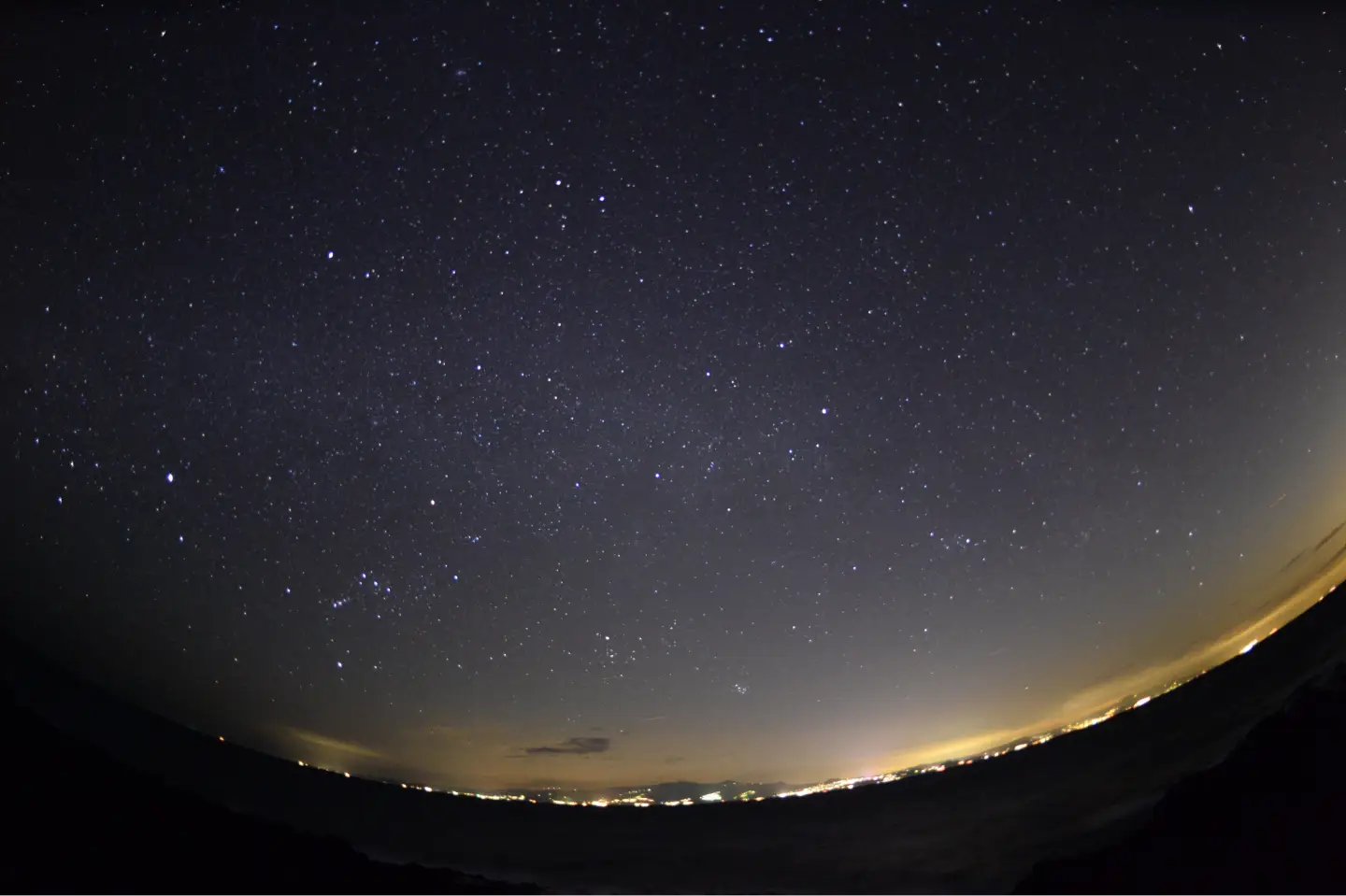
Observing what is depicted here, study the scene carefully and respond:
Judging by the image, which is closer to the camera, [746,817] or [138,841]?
[138,841]

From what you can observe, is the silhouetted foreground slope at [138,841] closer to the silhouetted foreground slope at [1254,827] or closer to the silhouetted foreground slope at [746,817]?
the silhouetted foreground slope at [746,817]

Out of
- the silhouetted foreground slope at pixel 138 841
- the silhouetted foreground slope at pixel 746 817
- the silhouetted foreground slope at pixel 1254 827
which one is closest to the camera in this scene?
the silhouetted foreground slope at pixel 1254 827

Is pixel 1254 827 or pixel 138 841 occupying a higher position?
pixel 138 841

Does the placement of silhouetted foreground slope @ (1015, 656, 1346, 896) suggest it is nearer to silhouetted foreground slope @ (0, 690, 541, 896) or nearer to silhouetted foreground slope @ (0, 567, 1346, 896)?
silhouetted foreground slope @ (0, 567, 1346, 896)

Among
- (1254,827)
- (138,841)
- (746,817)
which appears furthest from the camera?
(746,817)

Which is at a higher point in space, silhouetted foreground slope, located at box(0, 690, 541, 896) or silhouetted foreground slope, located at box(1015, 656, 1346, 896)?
silhouetted foreground slope, located at box(0, 690, 541, 896)

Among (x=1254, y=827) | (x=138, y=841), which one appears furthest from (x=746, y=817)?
(x=138, y=841)

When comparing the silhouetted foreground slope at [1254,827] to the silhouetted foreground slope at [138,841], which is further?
the silhouetted foreground slope at [138,841]

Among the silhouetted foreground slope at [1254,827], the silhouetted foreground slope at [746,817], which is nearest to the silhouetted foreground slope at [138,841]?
the silhouetted foreground slope at [746,817]

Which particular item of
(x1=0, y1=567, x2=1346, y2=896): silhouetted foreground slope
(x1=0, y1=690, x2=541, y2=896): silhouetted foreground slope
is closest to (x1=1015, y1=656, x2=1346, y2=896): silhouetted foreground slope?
(x1=0, y1=567, x2=1346, y2=896): silhouetted foreground slope

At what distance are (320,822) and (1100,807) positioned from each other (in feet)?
4.85

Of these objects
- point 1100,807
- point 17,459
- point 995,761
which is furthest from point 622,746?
point 17,459

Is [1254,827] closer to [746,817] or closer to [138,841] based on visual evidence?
[746,817]

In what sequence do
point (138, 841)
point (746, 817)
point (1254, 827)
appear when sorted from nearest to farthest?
point (1254, 827) → point (138, 841) → point (746, 817)
